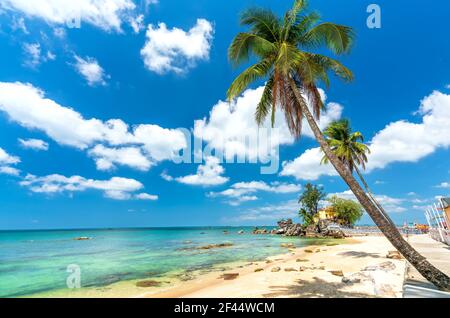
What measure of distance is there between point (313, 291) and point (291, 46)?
852 cm

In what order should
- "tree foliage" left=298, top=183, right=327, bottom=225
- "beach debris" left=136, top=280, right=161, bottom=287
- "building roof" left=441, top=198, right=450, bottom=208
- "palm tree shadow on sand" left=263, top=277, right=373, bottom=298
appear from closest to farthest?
→ "palm tree shadow on sand" left=263, top=277, right=373, bottom=298 → "beach debris" left=136, top=280, right=161, bottom=287 → "building roof" left=441, top=198, right=450, bottom=208 → "tree foliage" left=298, top=183, right=327, bottom=225

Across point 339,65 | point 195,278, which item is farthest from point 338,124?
point 195,278

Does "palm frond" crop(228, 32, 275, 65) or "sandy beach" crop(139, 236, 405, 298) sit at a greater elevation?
"palm frond" crop(228, 32, 275, 65)

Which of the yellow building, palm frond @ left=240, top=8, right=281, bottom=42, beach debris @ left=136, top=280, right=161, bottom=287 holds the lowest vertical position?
beach debris @ left=136, top=280, right=161, bottom=287

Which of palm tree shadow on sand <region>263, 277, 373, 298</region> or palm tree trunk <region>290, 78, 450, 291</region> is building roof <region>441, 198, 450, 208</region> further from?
palm tree trunk <region>290, 78, 450, 291</region>

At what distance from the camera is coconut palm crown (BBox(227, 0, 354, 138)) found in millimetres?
8648

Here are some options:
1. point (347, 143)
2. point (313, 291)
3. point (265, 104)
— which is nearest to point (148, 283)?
point (313, 291)

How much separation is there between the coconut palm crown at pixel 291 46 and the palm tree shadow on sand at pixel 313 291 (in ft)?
18.0

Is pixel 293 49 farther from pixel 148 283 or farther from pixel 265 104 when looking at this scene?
pixel 148 283

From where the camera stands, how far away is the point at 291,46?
8586 mm

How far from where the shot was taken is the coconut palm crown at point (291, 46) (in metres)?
8.65

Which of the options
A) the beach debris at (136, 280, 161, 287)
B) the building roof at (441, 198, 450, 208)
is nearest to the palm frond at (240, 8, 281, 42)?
the beach debris at (136, 280, 161, 287)

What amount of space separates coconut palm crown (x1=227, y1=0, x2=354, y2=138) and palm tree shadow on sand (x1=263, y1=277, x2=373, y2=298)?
5.49 metres

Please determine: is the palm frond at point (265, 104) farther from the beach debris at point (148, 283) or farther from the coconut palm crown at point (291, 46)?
the beach debris at point (148, 283)
